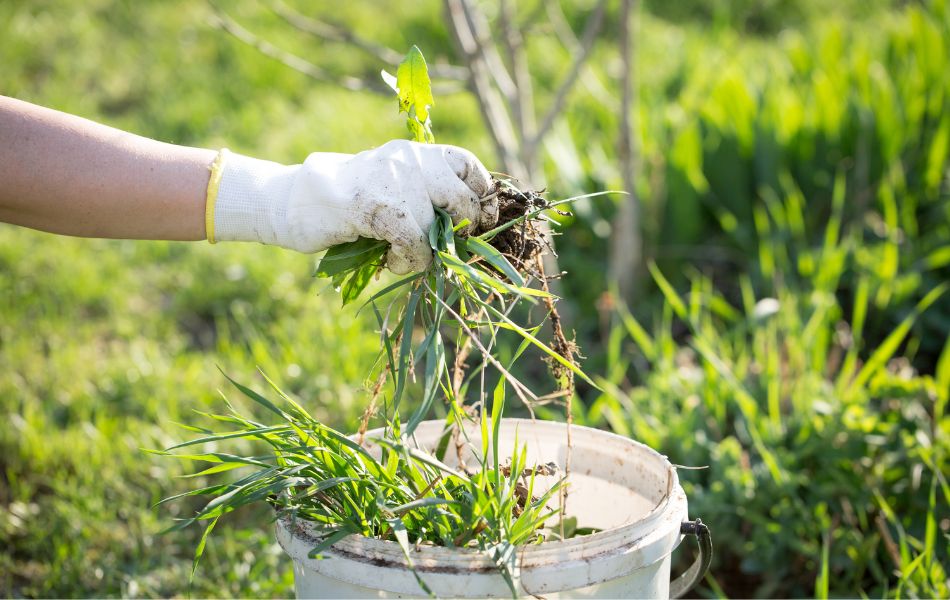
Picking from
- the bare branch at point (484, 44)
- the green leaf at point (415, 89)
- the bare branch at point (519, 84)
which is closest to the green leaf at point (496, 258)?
the green leaf at point (415, 89)

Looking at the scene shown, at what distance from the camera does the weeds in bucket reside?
123cm

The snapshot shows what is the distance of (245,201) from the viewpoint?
4.66 ft

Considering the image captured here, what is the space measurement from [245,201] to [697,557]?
2.88 ft

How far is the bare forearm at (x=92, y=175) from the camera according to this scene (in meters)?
1.38

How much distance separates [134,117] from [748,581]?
3.91m

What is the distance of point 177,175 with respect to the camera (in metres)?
1.41

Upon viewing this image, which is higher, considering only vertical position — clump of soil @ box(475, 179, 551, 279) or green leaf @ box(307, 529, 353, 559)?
clump of soil @ box(475, 179, 551, 279)

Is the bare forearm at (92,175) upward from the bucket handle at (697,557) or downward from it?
upward

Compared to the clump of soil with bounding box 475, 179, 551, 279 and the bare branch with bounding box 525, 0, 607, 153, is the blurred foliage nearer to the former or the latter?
the bare branch with bounding box 525, 0, 607, 153

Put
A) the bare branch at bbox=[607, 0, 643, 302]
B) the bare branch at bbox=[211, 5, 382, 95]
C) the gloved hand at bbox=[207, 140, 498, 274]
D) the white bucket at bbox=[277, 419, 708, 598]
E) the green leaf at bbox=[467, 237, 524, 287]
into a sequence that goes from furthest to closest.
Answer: the bare branch at bbox=[607, 0, 643, 302] → the bare branch at bbox=[211, 5, 382, 95] → the gloved hand at bbox=[207, 140, 498, 274] → the green leaf at bbox=[467, 237, 524, 287] → the white bucket at bbox=[277, 419, 708, 598]

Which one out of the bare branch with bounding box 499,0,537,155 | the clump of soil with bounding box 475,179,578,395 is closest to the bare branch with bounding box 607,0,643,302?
Result: the bare branch with bounding box 499,0,537,155

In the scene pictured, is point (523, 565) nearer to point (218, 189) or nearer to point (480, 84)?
point (218, 189)

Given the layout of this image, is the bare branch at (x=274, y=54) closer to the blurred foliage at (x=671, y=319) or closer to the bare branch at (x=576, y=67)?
the bare branch at (x=576, y=67)

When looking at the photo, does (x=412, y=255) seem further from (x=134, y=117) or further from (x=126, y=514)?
(x=134, y=117)
